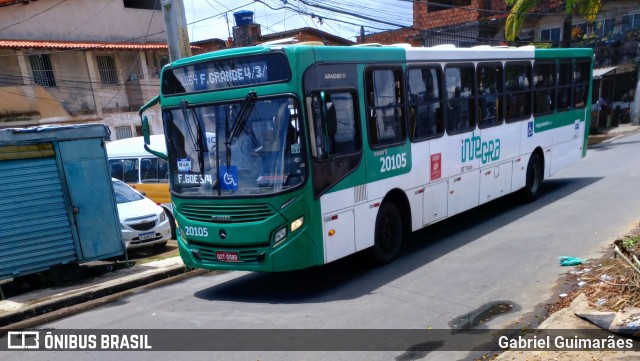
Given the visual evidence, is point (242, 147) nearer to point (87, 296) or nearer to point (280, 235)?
point (280, 235)

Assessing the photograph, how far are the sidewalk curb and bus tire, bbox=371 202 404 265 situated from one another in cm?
314

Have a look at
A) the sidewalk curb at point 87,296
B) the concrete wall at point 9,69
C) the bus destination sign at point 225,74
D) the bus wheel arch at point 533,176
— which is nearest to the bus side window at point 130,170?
the sidewalk curb at point 87,296

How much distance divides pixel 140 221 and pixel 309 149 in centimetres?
534

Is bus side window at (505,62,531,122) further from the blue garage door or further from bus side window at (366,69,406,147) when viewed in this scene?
the blue garage door

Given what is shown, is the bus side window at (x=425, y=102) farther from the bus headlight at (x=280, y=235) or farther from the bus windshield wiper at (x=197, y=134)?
the bus windshield wiper at (x=197, y=134)

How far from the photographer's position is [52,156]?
7.72 m

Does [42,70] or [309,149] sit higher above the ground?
[42,70]

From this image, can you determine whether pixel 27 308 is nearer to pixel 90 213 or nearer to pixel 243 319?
pixel 90 213

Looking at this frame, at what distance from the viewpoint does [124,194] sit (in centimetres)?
1058

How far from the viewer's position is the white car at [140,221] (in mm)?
9721

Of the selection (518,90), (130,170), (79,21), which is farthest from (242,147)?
(79,21)

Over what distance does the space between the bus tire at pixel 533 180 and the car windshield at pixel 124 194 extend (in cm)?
870

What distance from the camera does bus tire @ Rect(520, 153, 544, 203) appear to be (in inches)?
436
